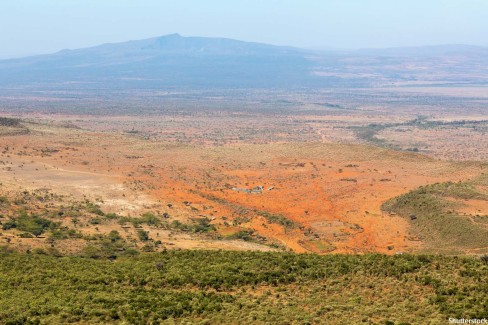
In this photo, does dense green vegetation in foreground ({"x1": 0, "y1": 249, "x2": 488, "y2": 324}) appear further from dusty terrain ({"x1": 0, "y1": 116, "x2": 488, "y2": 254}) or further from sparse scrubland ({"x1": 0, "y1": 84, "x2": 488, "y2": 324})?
dusty terrain ({"x1": 0, "y1": 116, "x2": 488, "y2": 254})

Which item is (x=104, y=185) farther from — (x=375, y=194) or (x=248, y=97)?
(x=248, y=97)

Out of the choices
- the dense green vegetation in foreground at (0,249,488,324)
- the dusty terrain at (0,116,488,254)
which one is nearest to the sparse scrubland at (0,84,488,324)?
the dense green vegetation in foreground at (0,249,488,324)

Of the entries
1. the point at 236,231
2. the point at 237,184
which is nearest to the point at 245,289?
the point at 236,231

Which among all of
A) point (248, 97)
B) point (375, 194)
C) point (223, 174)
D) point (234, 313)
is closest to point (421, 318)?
point (234, 313)

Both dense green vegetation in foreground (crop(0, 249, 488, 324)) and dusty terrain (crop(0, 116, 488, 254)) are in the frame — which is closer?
dense green vegetation in foreground (crop(0, 249, 488, 324))
